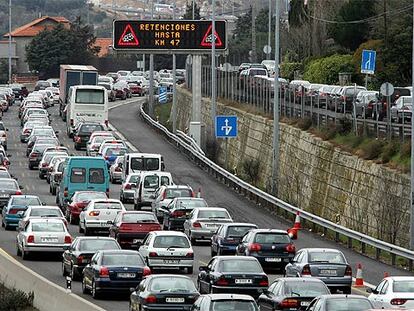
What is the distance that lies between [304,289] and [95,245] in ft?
32.8

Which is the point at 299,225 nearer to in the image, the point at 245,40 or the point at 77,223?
the point at 77,223

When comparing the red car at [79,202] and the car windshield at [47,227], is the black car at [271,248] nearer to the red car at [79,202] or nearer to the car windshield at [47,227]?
the car windshield at [47,227]

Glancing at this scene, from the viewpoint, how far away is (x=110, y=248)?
121 ft

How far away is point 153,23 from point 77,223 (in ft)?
113

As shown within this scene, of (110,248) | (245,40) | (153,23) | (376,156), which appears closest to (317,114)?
(376,156)

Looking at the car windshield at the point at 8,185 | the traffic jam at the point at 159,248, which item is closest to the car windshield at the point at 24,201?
the traffic jam at the point at 159,248

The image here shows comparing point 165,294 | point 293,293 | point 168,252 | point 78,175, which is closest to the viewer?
point 293,293

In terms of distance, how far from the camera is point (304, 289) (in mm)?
27938

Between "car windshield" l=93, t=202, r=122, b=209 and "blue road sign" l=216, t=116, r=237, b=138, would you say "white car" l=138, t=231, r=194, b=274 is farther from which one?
Result: "blue road sign" l=216, t=116, r=237, b=138

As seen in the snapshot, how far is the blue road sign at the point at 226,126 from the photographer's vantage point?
6088 cm

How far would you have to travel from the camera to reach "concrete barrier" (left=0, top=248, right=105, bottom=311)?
27406 mm

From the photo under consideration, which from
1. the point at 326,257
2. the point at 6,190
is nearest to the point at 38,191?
the point at 6,190

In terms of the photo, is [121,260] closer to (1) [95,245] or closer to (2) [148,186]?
(1) [95,245]

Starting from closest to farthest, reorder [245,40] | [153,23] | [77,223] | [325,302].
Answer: [325,302]
[77,223]
[153,23]
[245,40]
